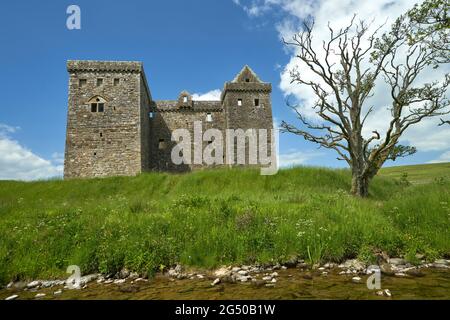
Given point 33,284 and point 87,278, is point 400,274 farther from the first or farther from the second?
point 33,284

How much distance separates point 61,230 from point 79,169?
2162 cm

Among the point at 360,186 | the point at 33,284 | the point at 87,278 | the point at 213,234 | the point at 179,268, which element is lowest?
the point at 33,284

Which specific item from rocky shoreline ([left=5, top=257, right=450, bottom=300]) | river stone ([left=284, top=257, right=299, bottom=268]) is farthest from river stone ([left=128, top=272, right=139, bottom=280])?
river stone ([left=284, top=257, right=299, bottom=268])

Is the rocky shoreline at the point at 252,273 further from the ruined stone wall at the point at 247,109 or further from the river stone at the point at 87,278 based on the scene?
the ruined stone wall at the point at 247,109

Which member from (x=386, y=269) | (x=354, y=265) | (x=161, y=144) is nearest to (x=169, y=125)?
(x=161, y=144)

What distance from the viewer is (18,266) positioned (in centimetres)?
882

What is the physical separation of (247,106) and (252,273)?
32419mm

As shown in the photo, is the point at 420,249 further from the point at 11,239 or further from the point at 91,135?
the point at 91,135

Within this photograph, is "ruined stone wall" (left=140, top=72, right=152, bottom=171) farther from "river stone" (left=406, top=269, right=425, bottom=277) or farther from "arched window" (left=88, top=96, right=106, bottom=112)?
"river stone" (left=406, top=269, right=425, bottom=277)

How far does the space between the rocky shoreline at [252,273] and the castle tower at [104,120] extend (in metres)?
23.7

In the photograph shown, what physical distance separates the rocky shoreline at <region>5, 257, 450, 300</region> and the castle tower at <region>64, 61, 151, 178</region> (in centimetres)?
2370

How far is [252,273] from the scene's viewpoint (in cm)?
791
